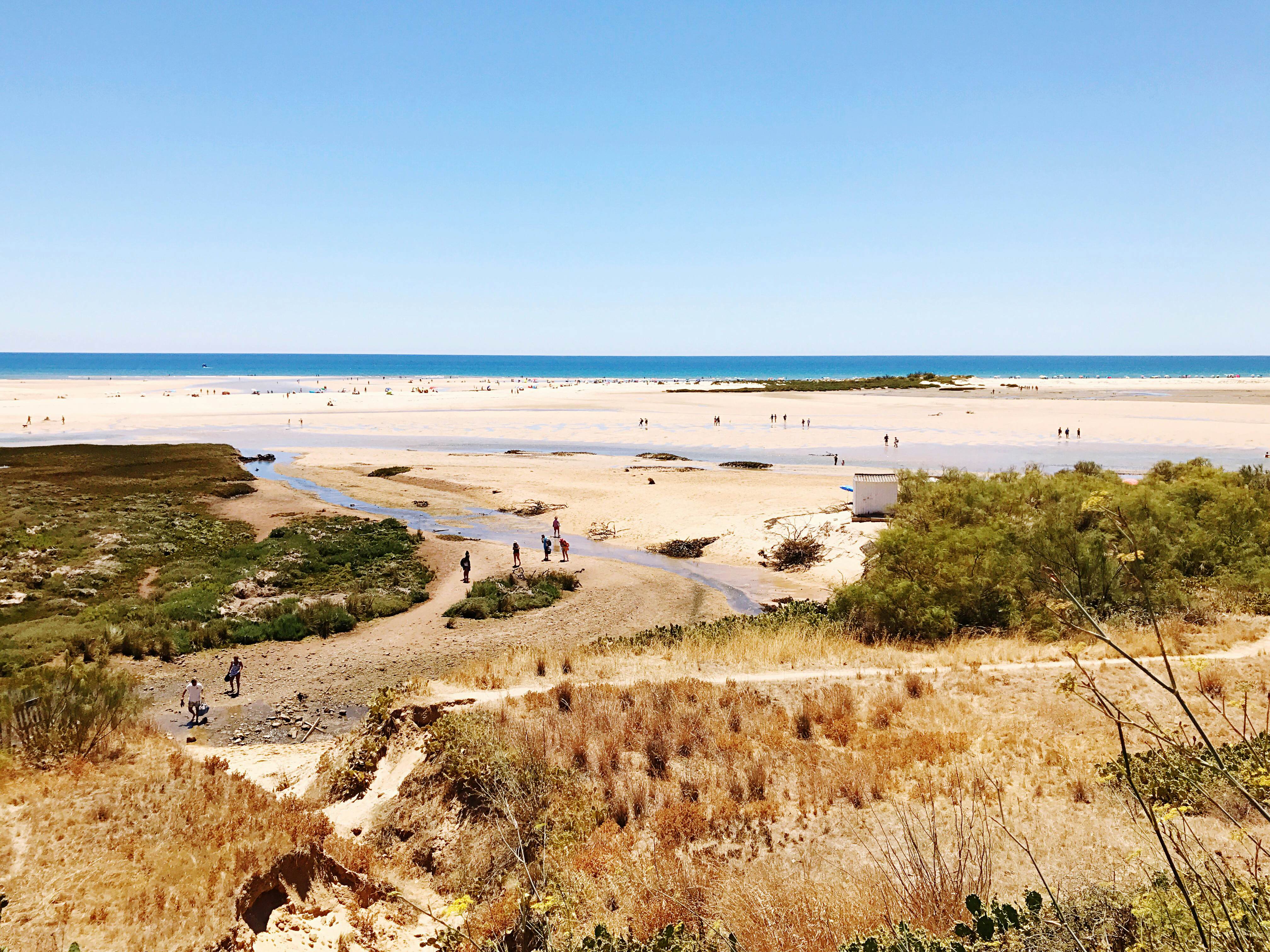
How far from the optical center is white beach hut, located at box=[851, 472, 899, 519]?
29016 millimetres

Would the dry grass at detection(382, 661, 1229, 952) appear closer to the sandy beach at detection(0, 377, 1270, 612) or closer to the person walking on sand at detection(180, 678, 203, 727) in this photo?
the person walking on sand at detection(180, 678, 203, 727)

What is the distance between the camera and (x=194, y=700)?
15297 mm

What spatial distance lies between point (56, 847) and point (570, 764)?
17.9 feet

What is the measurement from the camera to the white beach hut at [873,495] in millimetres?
29016

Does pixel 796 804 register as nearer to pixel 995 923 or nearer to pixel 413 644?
pixel 995 923

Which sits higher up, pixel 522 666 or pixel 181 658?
pixel 522 666

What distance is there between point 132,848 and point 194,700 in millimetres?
8825

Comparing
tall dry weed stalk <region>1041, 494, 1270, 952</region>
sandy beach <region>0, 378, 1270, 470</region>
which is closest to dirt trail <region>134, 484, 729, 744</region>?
tall dry weed stalk <region>1041, 494, 1270, 952</region>

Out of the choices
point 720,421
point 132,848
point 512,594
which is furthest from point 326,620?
point 720,421

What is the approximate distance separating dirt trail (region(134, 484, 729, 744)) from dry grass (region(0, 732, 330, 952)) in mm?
6166

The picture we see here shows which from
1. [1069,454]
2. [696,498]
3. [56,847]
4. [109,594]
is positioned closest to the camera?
[56,847]

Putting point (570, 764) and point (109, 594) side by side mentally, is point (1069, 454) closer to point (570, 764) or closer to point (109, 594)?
point (570, 764)

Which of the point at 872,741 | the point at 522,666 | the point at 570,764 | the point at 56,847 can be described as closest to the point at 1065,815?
the point at 872,741

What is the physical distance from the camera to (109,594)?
77.6ft
